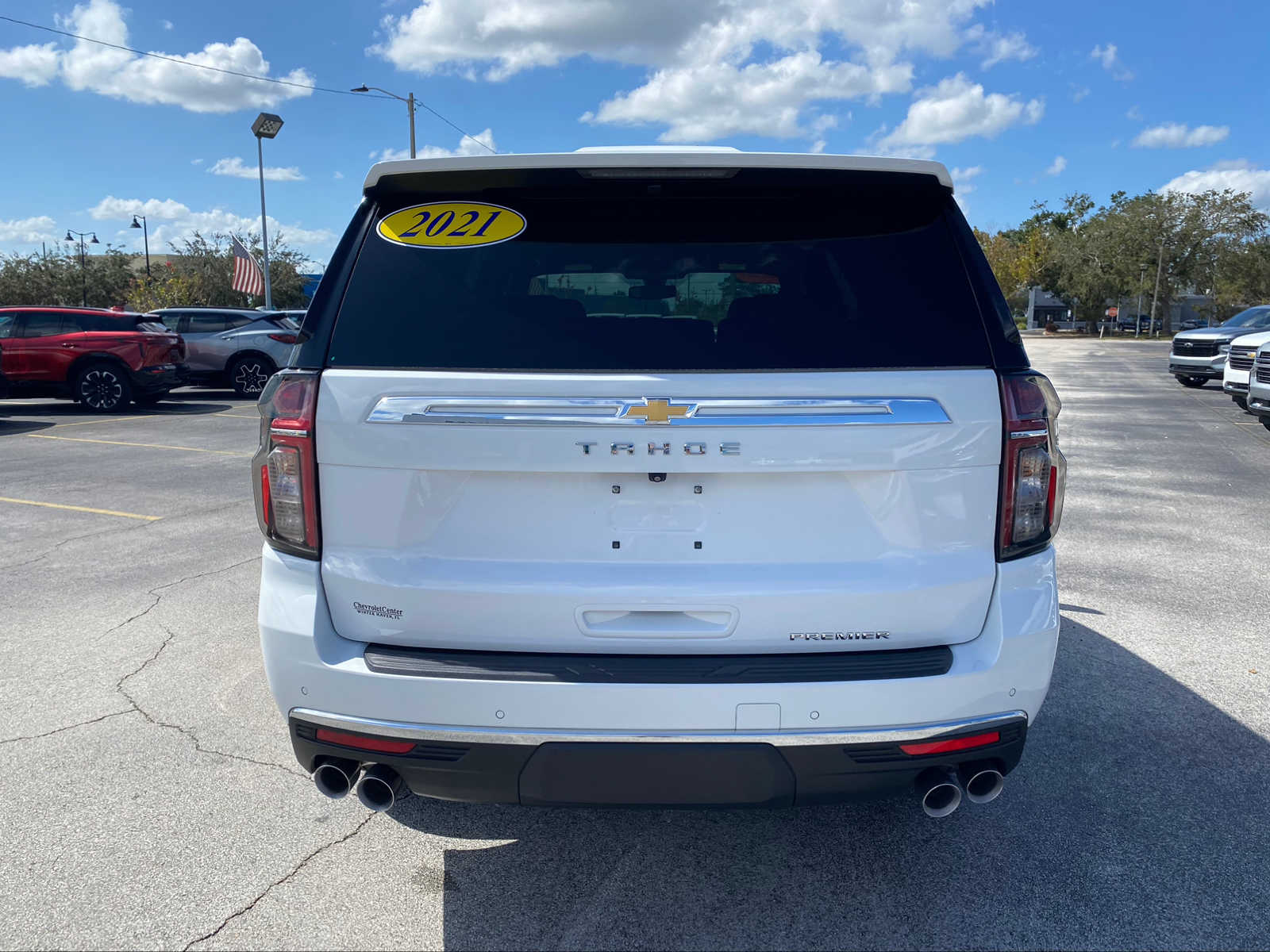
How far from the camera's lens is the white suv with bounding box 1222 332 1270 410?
16.3m

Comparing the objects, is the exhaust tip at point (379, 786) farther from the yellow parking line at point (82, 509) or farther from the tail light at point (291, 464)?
the yellow parking line at point (82, 509)

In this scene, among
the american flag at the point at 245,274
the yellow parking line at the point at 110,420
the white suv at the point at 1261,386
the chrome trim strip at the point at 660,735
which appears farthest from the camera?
the american flag at the point at 245,274

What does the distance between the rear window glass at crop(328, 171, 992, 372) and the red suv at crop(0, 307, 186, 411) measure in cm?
1603

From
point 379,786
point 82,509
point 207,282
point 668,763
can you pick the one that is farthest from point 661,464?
point 207,282

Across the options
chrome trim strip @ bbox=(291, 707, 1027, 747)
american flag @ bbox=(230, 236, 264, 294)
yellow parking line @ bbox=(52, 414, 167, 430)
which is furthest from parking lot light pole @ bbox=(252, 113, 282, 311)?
chrome trim strip @ bbox=(291, 707, 1027, 747)

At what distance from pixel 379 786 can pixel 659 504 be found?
3.38ft

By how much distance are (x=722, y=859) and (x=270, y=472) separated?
1.81 m

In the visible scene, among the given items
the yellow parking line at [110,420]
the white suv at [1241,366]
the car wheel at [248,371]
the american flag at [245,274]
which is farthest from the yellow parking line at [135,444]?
the american flag at [245,274]

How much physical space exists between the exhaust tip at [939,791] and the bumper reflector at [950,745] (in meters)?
0.07

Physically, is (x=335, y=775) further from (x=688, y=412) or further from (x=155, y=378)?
(x=155, y=378)

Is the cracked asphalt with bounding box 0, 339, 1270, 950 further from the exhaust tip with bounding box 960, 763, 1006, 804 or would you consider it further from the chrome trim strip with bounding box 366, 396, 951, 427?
the chrome trim strip with bounding box 366, 396, 951, 427

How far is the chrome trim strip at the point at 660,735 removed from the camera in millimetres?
2264

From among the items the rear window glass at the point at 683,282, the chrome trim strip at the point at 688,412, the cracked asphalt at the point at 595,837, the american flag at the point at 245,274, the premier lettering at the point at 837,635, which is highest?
the american flag at the point at 245,274

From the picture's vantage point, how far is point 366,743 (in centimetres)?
237
